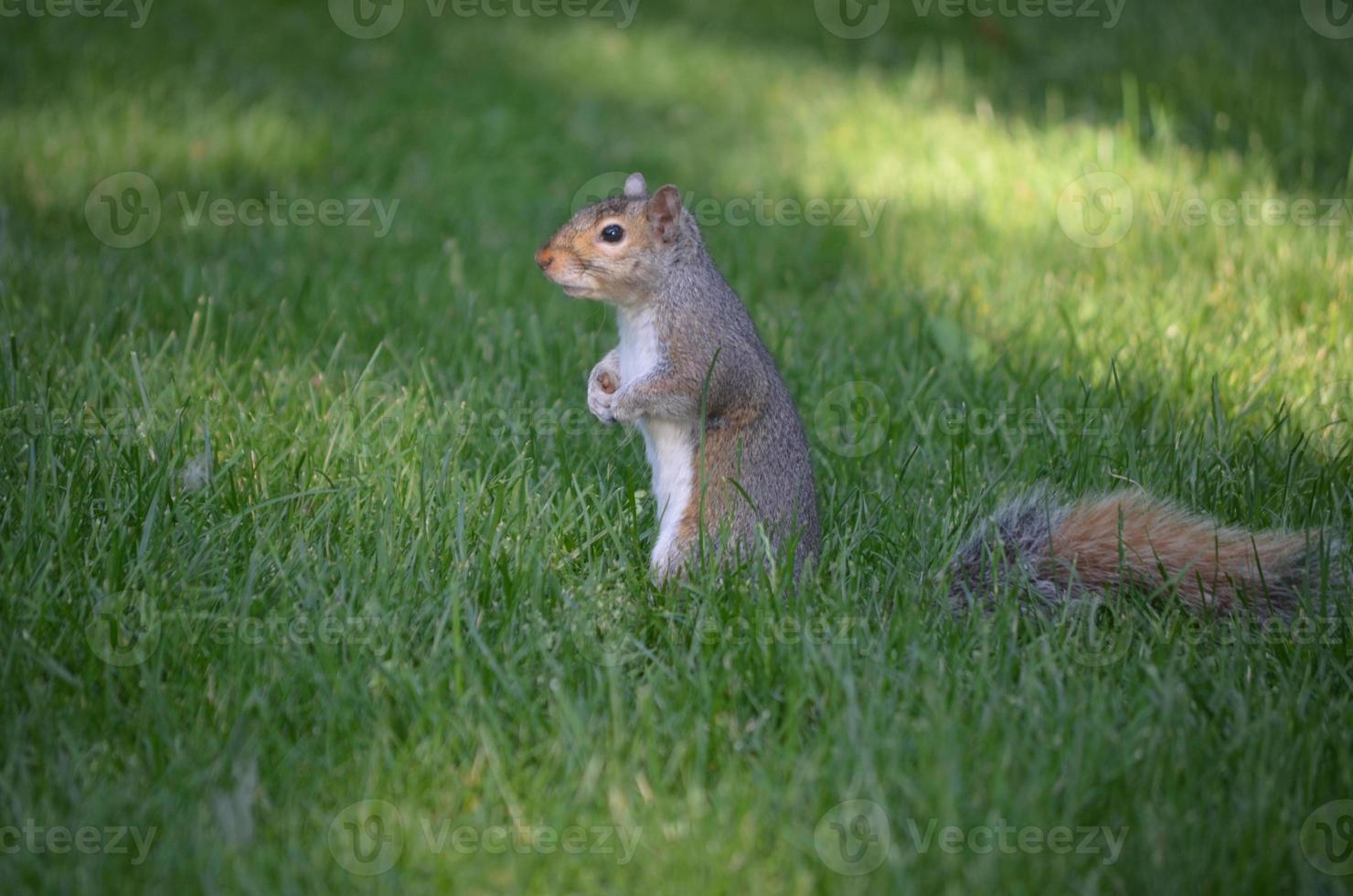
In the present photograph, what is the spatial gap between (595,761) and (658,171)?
3569 millimetres

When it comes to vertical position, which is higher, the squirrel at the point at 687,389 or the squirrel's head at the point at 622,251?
the squirrel's head at the point at 622,251

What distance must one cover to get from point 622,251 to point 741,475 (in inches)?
20.5

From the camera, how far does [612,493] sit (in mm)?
2514

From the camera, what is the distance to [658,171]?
4949 millimetres

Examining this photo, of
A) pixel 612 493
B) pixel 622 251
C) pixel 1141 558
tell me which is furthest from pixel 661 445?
pixel 1141 558

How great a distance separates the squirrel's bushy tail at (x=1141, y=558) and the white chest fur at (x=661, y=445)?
0.52 metres

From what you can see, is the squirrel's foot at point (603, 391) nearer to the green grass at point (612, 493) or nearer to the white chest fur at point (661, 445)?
the white chest fur at point (661, 445)

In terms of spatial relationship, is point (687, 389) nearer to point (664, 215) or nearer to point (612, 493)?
point (612, 493)

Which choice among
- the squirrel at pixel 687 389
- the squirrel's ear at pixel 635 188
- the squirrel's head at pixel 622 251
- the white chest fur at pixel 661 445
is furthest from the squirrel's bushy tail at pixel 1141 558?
the squirrel's ear at pixel 635 188

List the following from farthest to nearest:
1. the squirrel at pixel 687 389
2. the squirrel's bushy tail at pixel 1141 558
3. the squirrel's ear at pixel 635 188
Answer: the squirrel's ear at pixel 635 188 < the squirrel at pixel 687 389 < the squirrel's bushy tail at pixel 1141 558

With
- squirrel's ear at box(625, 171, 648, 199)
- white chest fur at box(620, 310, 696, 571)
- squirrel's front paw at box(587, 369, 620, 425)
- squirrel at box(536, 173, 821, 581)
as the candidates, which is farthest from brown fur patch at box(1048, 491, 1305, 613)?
squirrel's ear at box(625, 171, 648, 199)

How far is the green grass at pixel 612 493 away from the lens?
1.67m

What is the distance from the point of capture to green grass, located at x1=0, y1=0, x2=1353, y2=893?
1.67 metres

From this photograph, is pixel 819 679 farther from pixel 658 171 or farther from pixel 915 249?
pixel 658 171
